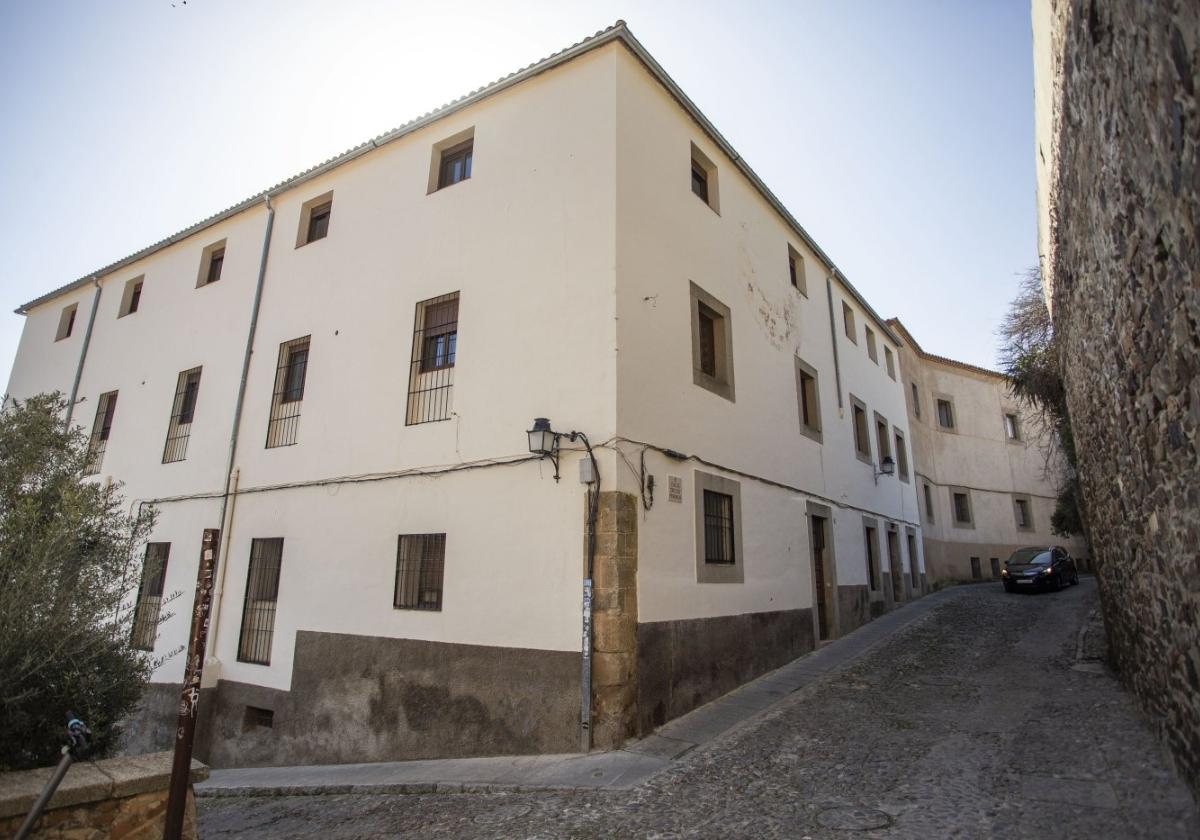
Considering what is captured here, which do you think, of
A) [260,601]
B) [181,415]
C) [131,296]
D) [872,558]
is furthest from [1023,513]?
[131,296]

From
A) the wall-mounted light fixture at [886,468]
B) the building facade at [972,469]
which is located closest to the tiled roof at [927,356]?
the building facade at [972,469]

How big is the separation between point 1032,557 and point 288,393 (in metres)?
18.8

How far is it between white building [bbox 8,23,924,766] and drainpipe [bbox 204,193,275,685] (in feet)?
0.16

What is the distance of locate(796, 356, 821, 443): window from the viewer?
12.0 metres

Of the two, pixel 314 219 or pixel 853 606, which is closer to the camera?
pixel 314 219

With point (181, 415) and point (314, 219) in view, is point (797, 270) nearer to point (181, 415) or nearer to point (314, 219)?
point (314, 219)

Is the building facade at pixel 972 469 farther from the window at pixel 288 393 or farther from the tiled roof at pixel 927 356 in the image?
the window at pixel 288 393

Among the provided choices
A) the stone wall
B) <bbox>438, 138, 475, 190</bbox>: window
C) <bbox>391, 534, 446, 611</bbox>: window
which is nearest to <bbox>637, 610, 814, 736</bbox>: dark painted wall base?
<bbox>391, 534, 446, 611</bbox>: window

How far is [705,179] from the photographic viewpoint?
1052cm

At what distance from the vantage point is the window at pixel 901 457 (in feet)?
57.8

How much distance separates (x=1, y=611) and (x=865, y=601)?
1334 centimetres

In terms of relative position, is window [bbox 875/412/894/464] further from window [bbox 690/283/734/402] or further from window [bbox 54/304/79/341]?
window [bbox 54/304/79/341]

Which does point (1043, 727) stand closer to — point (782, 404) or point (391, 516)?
point (782, 404)

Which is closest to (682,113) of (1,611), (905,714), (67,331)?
(905,714)
